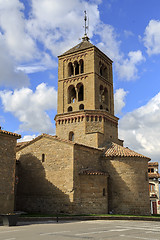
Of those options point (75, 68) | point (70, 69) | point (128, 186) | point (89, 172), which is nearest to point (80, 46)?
point (75, 68)

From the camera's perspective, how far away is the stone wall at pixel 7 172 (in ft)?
51.5

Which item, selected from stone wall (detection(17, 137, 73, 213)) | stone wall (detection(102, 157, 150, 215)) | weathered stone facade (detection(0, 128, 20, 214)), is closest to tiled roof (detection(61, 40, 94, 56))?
stone wall (detection(17, 137, 73, 213))

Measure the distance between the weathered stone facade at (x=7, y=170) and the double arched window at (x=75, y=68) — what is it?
47.3 ft

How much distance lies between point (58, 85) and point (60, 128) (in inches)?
224

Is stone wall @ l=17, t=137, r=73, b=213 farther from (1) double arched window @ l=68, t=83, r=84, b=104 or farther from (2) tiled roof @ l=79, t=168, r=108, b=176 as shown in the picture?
(1) double arched window @ l=68, t=83, r=84, b=104

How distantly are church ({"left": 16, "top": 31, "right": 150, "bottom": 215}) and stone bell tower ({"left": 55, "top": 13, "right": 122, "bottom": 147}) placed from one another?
11 centimetres

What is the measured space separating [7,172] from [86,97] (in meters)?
13.5

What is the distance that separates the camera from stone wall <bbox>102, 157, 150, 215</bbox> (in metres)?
21.1

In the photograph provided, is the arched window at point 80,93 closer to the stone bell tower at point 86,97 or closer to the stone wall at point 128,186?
the stone bell tower at point 86,97

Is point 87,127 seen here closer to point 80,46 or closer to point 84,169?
point 84,169

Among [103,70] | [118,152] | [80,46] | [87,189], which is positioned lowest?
[87,189]

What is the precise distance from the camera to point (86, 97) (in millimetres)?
27062

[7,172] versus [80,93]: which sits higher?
[80,93]

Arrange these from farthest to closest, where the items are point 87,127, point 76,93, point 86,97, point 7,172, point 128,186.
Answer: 1. point 76,93
2. point 86,97
3. point 87,127
4. point 128,186
5. point 7,172
